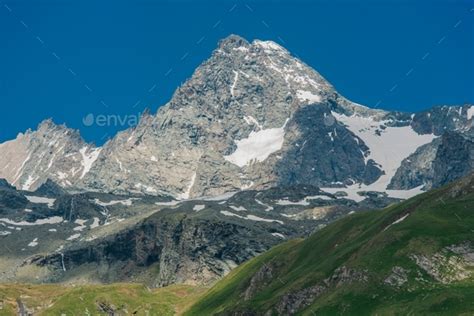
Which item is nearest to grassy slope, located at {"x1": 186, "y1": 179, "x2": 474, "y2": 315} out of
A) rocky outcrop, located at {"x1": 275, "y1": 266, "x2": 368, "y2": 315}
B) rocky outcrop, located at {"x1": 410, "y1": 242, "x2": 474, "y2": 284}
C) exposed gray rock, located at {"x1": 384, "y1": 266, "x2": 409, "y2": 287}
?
exposed gray rock, located at {"x1": 384, "y1": 266, "x2": 409, "y2": 287}

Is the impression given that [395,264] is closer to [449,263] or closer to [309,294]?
[449,263]

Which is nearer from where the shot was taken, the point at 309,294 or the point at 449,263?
the point at 449,263

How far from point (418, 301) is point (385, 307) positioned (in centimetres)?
642

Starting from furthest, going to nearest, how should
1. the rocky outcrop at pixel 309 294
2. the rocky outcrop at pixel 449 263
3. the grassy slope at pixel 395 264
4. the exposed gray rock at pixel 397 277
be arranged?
the rocky outcrop at pixel 309 294 → the exposed gray rock at pixel 397 277 → the rocky outcrop at pixel 449 263 → the grassy slope at pixel 395 264

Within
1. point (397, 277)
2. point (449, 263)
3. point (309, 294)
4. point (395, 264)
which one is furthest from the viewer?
point (309, 294)

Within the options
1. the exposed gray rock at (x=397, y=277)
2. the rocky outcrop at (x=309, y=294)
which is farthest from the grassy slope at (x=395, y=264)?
the rocky outcrop at (x=309, y=294)

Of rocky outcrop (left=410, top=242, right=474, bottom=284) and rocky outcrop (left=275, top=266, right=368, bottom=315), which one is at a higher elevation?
rocky outcrop (left=275, top=266, right=368, bottom=315)

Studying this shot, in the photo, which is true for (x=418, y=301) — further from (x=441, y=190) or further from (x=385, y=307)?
(x=441, y=190)

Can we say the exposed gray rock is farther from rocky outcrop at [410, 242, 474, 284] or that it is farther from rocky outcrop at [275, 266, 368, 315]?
rocky outcrop at [275, 266, 368, 315]

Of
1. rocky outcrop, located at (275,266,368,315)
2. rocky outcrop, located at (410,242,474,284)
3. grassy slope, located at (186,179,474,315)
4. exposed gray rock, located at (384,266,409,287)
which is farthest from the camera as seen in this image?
rocky outcrop, located at (275,266,368,315)

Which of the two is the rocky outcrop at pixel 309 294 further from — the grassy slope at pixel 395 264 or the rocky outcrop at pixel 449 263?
the rocky outcrop at pixel 449 263

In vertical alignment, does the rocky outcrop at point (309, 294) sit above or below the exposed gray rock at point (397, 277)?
above

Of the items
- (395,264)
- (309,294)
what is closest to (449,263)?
(395,264)

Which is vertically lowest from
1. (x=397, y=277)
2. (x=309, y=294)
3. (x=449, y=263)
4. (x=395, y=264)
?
(x=449, y=263)
